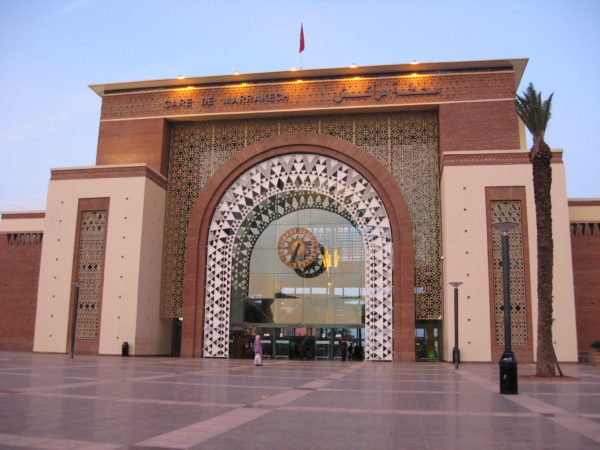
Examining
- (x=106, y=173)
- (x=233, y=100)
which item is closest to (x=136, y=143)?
(x=106, y=173)

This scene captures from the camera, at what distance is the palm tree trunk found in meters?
14.3

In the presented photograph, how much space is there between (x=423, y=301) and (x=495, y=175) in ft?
18.5

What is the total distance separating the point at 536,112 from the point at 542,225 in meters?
3.00

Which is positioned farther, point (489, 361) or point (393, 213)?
point (393, 213)

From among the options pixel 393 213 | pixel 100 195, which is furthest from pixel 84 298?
pixel 393 213

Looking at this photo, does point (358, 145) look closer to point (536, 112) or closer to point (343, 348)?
point (343, 348)

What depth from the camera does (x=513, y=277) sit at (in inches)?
859

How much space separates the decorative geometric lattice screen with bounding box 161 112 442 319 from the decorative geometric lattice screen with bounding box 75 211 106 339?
2.82 metres

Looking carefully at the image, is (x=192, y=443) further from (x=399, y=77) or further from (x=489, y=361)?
(x=399, y=77)

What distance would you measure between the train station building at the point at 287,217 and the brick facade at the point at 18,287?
0.10 metres

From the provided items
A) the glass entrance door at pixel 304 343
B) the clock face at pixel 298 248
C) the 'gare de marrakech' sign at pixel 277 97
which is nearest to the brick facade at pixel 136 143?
the 'gare de marrakech' sign at pixel 277 97

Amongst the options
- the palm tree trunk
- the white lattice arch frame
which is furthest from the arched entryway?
the palm tree trunk

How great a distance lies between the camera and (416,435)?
5.99 m

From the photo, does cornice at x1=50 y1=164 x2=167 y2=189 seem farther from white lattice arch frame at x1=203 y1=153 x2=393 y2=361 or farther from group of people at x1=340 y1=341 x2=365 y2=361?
group of people at x1=340 y1=341 x2=365 y2=361
